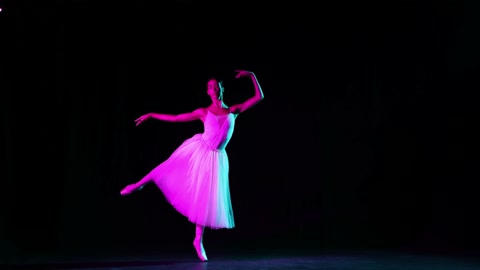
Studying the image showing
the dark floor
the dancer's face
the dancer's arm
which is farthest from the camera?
the dancer's face

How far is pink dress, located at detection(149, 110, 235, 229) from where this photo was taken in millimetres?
4312

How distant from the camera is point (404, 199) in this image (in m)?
5.81

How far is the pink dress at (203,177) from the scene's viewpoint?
431 cm

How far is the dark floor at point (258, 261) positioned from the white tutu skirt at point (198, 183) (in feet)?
1.13

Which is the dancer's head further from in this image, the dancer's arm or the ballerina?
the dancer's arm

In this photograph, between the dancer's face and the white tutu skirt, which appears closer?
the white tutu skirt

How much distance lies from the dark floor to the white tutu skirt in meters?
0.34

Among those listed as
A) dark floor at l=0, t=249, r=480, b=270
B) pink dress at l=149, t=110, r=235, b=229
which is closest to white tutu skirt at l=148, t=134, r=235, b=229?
pink dress at l=149, t=110, r=235, b=229

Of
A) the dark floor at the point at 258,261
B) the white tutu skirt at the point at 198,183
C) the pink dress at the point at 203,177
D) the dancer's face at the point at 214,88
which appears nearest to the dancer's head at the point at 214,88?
the dancer's face at the point at 214,88

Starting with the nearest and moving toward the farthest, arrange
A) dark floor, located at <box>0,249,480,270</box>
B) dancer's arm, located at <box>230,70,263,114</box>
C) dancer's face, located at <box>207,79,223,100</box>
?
dark floor, located at <box>0,249,480,270</box>, dancer's arm, located at <box>230,70,263,114</box>, dancer's face, located at <box>207,79,223,100</box>

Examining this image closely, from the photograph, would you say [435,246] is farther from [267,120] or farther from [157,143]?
[157,143]

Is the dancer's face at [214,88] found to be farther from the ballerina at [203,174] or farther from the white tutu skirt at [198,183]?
the white tutu skirt at [198,183]

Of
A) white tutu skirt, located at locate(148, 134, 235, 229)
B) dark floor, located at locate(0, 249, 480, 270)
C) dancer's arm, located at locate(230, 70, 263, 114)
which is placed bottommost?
dark floor, located at locate(0, 249, 480, 270)

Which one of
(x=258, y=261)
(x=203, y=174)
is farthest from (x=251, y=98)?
(x=258, y=261)
